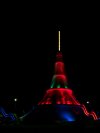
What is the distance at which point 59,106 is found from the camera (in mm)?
38750

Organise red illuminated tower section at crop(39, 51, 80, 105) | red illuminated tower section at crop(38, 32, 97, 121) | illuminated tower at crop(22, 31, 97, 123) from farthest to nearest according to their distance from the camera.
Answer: red illuminated tower section at crop(39, 51, 80, 105)
red illuminated tower section at crop(38, 32, 97, 121)
illuminated tower at crop(22, 31, 97, 123)

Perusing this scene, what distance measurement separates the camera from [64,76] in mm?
46500

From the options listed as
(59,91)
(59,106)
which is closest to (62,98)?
(59,91)

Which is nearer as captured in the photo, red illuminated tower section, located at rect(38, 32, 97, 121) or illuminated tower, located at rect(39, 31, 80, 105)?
red illuminated tower section, located at rect(38, 32, 97, 121)

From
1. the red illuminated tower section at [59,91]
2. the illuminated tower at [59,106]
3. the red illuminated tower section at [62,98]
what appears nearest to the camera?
the illuminated tower at [59,106]

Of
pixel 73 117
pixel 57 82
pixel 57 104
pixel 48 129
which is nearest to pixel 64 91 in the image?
pixel 57 82

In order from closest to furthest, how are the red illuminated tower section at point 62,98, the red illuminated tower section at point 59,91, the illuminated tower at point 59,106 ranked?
the illuminated tower at point 59,106 < the red illuminated tower section at point 62,98 < the red illuminated tower section at point 59,91

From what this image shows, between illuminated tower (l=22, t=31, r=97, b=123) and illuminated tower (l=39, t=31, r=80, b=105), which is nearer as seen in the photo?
illuminated tower (l=22, t=31, r=97, b=123)

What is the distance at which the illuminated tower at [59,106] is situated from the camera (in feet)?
119

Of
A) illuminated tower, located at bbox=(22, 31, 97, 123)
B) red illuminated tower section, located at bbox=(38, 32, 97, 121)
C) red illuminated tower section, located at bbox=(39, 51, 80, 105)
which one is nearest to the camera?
illuminated tower, located at bbox=(22, 31, 97, 123)

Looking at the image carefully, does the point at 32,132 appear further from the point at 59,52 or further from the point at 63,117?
the point at 59,52

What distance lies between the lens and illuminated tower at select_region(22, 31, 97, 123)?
3619 centimetres

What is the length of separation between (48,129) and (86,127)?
151 cm

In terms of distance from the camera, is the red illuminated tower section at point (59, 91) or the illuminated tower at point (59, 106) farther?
the red illuminated tower section at point (59, 91)
